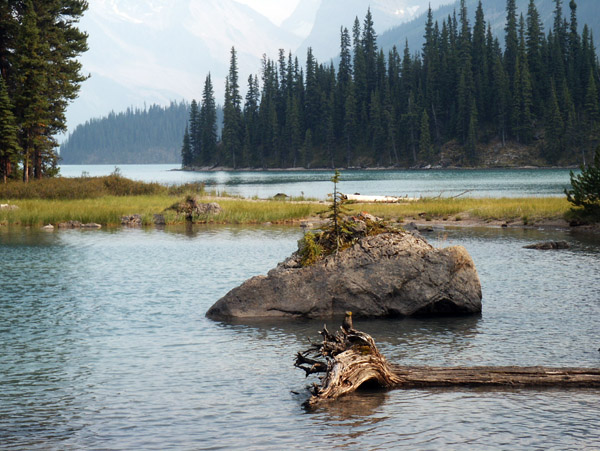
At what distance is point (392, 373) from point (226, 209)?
121ft

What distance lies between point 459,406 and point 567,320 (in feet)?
22.1

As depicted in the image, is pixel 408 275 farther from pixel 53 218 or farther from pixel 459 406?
pixel 53 218

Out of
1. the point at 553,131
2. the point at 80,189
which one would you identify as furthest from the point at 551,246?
the point at 553,131

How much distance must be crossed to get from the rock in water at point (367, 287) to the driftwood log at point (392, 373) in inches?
205

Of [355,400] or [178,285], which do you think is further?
[178,285]

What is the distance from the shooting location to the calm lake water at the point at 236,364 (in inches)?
366

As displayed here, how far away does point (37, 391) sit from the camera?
37.3 ft

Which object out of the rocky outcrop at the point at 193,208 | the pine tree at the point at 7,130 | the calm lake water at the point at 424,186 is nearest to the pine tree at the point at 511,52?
the calm lake water at the point at 424,186

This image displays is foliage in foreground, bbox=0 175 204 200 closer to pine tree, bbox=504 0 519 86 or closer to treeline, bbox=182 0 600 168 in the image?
treeline, bbox=182 0 600 168

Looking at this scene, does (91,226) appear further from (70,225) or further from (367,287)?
(367,287)

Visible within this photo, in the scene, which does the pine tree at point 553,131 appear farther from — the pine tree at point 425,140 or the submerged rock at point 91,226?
the submerged rock at point 91,226

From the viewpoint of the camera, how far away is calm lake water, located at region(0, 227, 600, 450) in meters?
9.30

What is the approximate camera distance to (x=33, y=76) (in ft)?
184

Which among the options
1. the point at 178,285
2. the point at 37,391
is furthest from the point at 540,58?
the point at 37,391
